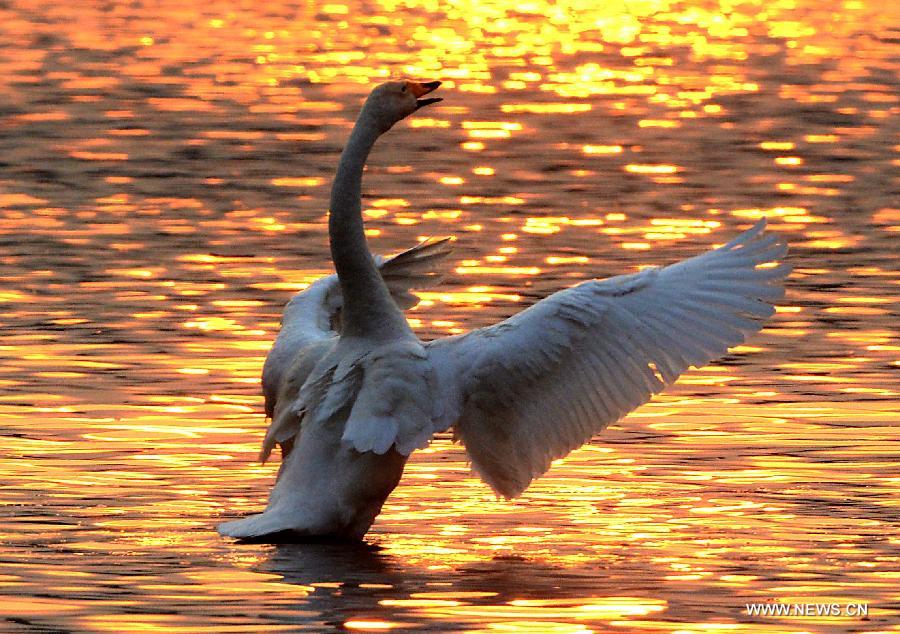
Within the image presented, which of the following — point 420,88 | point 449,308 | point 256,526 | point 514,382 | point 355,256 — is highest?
point 420,88

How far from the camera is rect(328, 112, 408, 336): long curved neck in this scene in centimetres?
1263

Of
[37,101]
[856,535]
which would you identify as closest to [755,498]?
[856,535]

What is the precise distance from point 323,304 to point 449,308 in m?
3.77

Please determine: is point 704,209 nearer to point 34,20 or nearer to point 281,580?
point 281,580

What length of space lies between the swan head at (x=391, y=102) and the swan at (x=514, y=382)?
1.12 feet

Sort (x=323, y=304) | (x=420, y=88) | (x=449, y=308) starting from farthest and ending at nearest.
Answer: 1. (x=449, y=308)
2. (x=323, y=304)
3. (x=420, y=88)

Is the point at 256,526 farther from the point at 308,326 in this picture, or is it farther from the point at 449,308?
the point at 449,308

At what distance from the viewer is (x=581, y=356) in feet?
40.2

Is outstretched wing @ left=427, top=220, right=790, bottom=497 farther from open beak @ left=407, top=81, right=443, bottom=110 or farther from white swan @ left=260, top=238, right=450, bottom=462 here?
open beak @ left=407, top=81, right=443, bottom=110

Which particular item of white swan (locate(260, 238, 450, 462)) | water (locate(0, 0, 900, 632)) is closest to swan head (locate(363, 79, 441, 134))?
white swan (locate(260, 238, 450, 462))

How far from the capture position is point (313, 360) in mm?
13062

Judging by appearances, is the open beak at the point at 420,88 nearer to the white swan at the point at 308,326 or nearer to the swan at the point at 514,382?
the swan at the point at 514,382

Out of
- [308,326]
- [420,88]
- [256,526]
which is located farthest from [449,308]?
[256,526]

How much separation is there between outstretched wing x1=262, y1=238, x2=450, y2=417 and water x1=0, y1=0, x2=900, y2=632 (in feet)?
2.33
